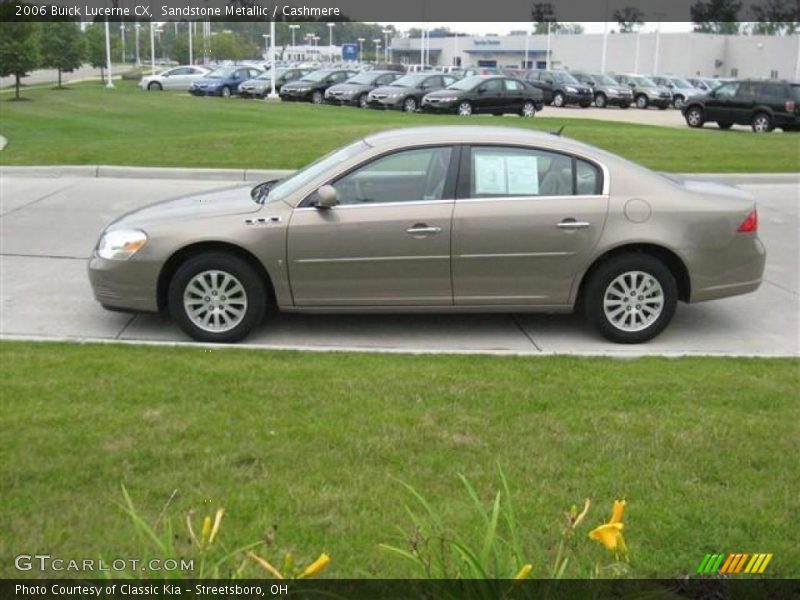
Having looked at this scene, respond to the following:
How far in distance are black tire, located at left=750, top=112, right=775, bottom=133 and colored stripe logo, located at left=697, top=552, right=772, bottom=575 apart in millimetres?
27196

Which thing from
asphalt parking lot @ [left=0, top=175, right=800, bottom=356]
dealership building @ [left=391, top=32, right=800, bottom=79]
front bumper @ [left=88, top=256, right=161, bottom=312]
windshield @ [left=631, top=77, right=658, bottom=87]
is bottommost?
asphalt parking lot @ [left=0, top=175, right=800, bottom=356]

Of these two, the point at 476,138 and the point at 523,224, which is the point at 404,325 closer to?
the point at 523,224

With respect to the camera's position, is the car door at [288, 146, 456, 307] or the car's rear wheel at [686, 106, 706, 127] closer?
the car door at [288, 146, 456, 307]

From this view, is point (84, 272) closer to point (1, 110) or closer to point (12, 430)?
point (12, 430)

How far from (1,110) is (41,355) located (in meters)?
24.3

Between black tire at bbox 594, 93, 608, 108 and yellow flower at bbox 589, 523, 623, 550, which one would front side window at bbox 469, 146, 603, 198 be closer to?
yellow flower at bbox 589, 523, 623, 550

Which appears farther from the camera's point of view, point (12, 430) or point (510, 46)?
point (510, 46)

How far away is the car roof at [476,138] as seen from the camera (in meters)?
6.80

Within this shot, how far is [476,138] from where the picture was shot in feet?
22.4

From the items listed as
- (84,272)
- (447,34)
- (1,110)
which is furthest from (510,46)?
(84,272)

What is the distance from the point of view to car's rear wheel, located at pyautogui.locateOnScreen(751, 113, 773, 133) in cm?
2795

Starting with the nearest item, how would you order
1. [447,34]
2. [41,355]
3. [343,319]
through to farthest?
[41,355]
[343,319]
[447,34]

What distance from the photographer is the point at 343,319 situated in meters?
7.40

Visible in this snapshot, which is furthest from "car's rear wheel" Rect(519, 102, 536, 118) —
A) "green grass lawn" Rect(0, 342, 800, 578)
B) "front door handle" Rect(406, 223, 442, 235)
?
"green grass lawn" Rect(0, 342, 800, 578)
